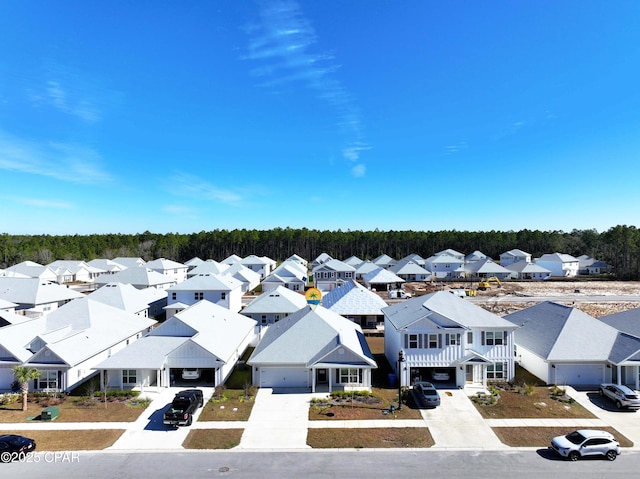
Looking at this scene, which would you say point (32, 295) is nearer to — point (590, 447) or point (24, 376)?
point (24, 376)

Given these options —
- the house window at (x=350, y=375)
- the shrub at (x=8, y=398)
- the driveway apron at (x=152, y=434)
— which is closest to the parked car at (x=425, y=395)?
the house window at (x=350, y=375)

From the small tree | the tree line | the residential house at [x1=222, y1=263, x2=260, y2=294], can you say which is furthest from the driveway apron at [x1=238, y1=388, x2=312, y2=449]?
the tree line

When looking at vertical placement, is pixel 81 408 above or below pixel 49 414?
below

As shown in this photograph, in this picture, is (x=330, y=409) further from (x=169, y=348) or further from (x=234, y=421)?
(x=169, y=348)

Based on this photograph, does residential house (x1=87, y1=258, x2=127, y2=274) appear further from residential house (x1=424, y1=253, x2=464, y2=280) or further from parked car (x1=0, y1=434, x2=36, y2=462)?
parked car (x1=0, y1=434, x2=36, y2=462)

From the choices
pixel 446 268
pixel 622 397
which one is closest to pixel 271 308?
pixel 622 397
